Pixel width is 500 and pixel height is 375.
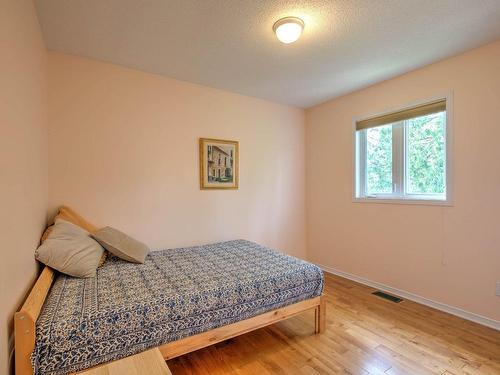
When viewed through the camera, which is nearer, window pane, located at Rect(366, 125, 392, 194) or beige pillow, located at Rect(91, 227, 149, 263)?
beige pillow, located at Rect(91, 227, 149, 263)

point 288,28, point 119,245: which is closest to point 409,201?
point 288,28

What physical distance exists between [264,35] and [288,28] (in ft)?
0.90

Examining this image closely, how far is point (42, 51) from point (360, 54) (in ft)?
9.01

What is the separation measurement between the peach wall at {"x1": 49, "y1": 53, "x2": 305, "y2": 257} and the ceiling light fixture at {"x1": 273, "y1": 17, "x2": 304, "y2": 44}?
1437 mm

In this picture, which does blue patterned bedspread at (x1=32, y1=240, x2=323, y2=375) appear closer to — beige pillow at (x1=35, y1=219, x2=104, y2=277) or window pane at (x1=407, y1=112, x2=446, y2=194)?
beige pillow at (x1=35, y1=219, x2=104, y2=277)

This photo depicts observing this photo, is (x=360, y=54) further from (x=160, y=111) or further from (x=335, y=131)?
(x=160, y=111)

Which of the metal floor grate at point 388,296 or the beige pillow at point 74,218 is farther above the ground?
the beige pillow at point 74,218

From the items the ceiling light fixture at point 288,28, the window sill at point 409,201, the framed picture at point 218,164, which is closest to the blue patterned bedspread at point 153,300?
the framed picture at point 218,164

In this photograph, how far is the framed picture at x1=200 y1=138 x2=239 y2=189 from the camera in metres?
3.12

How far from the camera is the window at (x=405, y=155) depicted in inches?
102

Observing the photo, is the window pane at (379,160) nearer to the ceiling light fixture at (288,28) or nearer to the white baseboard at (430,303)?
the white baseboard at (430,303)

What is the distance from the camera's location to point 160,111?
2.85 meters

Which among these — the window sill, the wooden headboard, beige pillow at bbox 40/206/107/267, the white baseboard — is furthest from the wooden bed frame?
the window sill

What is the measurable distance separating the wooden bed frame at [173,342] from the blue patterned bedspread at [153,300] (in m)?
0.04
